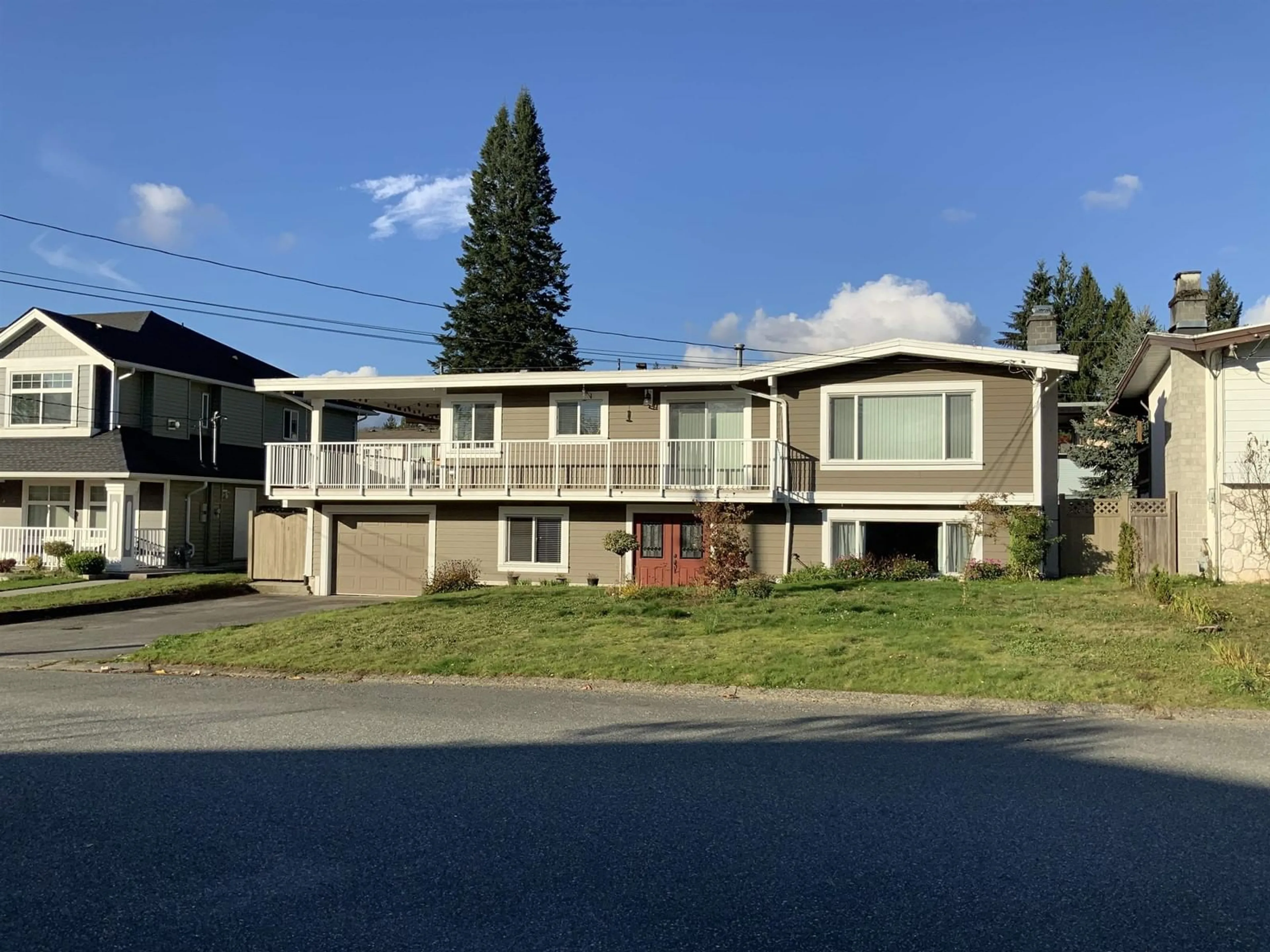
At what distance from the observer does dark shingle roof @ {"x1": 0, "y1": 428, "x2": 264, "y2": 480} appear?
83.2 ft

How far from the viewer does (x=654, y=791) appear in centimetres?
620

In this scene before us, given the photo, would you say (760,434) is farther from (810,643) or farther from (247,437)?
(247,437)

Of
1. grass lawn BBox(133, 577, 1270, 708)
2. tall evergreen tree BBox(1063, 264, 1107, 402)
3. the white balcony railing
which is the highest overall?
tall evergreen tree BBox(1063, 264, 1107, 402)

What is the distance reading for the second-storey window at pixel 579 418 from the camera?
21516mm

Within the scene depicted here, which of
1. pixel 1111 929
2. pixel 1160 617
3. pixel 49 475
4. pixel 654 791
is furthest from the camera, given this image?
pixel 49 475

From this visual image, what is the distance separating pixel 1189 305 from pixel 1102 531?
5977 millimetres

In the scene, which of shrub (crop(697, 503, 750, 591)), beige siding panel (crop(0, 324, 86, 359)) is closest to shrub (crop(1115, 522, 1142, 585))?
shrub (crop(697, 503, 750, 591))

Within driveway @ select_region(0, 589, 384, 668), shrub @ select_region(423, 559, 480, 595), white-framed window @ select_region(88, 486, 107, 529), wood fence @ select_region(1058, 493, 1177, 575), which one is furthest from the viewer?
white-framed window @ select_region(88, 486, 107, 529)

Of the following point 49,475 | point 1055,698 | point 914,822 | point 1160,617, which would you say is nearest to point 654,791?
point 914,822

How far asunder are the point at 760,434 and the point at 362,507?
9.64m

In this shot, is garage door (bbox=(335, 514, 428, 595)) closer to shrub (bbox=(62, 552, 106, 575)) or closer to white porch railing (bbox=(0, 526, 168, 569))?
shrub (bbox=(62, 552, 106, 575))

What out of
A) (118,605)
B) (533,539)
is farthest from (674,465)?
(118,605)

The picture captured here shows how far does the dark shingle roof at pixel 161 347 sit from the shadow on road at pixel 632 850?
74.2 ft

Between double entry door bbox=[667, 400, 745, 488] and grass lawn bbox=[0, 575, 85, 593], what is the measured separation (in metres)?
15.3
